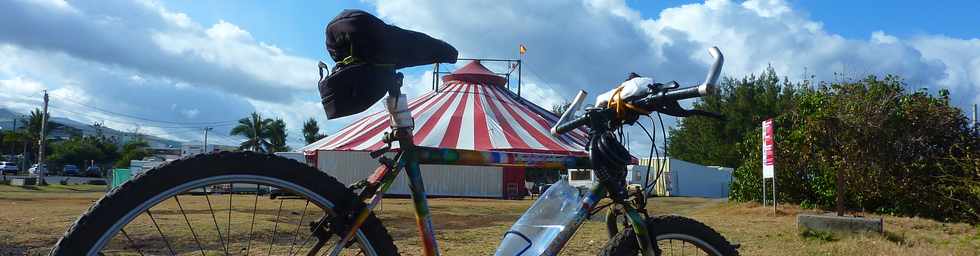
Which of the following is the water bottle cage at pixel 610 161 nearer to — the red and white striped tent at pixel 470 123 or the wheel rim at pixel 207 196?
the wheel rim at pixel 207 196

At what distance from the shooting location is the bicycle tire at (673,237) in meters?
2.50

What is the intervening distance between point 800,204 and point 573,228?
12018mm

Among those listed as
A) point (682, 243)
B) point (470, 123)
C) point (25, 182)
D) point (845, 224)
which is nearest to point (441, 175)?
point (470, 123)

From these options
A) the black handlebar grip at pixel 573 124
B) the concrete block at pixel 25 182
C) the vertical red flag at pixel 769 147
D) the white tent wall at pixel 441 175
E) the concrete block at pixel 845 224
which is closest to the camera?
the black handlebar grip at pixel 573 124

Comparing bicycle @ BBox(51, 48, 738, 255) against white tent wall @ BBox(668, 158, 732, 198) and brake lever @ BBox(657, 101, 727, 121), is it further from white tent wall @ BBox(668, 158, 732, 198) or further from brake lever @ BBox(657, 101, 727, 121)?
white tent wall @ BBox(668, 158, 732, 198)

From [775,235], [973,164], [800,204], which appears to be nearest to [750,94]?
[800,204]

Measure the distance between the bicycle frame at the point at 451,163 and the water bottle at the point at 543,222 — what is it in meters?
0.03

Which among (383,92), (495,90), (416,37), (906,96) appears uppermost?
(495,90)

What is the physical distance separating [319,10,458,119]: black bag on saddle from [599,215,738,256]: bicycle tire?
0.95m

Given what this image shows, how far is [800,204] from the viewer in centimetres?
1323

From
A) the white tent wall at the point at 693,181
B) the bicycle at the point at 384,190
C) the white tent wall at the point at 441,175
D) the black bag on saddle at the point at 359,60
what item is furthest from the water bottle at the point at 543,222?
the white tent wall at the point at 693,181

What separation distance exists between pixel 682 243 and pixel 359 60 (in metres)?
1.39

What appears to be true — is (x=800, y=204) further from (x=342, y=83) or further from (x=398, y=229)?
(x=342, y=83)

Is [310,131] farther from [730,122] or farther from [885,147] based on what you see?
[885,147]
